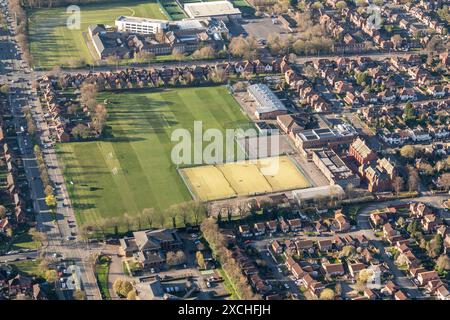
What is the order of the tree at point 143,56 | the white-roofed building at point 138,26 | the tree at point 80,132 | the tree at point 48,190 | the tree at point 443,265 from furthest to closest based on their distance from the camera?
the white-roofed building at point 138,26 → the tree at point 143,56 → the tree at point 80,132 → the tree at point 48,190 → the tree at point 443,265

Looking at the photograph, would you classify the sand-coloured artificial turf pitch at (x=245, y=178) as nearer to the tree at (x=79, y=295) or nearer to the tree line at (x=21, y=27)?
the tree at (x=79, y=295)

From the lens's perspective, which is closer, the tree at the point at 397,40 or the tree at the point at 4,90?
the tree at the point at 4,90

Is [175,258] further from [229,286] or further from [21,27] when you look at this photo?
[21,27]

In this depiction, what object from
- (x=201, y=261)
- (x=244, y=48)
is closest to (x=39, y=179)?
(x=201, y=261)

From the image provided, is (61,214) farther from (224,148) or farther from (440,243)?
(440,243)

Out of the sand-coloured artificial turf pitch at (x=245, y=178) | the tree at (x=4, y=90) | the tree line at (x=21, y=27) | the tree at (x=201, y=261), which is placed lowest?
the sand-coloured artificial turf pitch at (x=245, y=178)

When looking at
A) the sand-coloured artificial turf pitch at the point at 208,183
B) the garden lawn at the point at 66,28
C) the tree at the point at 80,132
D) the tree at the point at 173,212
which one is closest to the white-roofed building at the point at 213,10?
the garden lawn at the point at 66,28

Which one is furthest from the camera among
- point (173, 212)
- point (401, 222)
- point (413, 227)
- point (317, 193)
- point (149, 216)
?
point (317, 193)

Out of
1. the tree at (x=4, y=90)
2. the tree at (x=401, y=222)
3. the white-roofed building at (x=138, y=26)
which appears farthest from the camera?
the white-roofed building at (x=138, y=26)
